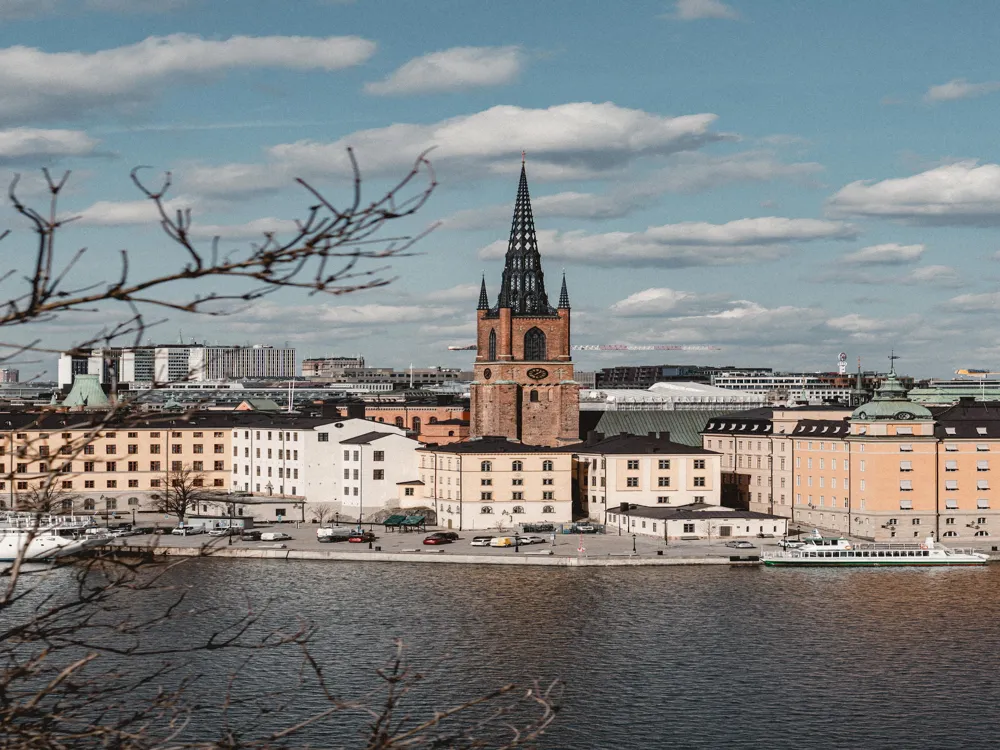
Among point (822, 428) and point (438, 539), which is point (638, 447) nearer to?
point (822, 428)

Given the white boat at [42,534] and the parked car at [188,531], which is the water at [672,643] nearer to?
the white boat at [42,534]

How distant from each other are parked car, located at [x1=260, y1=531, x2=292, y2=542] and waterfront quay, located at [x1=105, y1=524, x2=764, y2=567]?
0.51m

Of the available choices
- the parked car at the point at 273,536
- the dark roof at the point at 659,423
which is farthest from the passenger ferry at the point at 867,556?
the dark roof at the point at 659,423

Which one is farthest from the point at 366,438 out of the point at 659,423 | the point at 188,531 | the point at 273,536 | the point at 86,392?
the point at 86,392

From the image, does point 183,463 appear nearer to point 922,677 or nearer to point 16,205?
point 922,677

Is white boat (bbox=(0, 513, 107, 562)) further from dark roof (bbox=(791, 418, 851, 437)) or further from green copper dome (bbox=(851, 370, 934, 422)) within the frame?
green copper dome (bbox=(851, 370, 934, 422))

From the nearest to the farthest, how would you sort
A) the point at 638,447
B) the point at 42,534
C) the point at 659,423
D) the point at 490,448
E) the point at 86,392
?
1. the point at 42,534
2. the point at 490,448
3. the point at 638,447
4. the point at 659,423
5. the point at 86,392

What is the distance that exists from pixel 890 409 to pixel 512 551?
731 inches

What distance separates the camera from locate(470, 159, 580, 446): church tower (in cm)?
8456

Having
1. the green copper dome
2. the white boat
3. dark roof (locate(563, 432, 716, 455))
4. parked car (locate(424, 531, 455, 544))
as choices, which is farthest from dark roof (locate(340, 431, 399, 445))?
the green copper dome

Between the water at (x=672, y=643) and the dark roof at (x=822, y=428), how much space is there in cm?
1130

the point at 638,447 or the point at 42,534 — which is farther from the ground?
the point at 638,447

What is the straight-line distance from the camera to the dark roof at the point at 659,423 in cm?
8700

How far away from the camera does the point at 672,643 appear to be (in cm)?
4100
